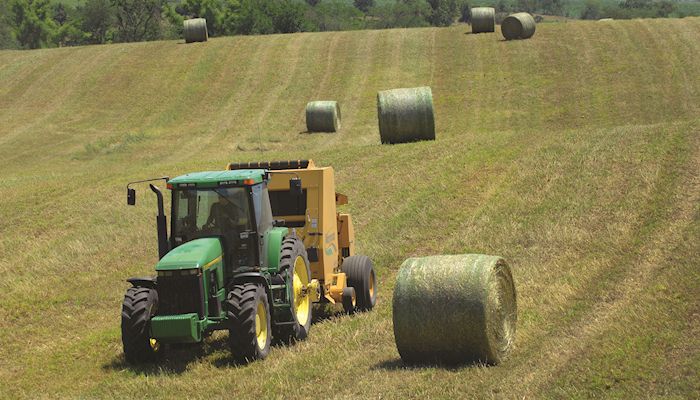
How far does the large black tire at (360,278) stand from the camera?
564 inches

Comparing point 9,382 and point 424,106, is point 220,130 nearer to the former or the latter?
point 424,106

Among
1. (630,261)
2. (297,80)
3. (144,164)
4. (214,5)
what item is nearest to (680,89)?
(297,80)

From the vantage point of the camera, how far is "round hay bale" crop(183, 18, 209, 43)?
54.2 metres

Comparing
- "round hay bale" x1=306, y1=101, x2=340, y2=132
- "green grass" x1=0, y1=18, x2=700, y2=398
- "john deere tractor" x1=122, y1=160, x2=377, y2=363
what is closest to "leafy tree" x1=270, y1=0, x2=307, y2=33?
"green grass" x1=0, y1=18, x2=700, y2=398

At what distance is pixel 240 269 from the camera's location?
1190 centimetres

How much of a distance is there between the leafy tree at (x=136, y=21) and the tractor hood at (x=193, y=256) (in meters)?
83.2

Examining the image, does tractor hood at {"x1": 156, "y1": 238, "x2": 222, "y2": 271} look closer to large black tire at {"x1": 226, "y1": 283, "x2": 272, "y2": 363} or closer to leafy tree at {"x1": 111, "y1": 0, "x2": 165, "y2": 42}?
large black tire at {"x1": 226, "y1": 283, "x2": 272, "y2": 363}

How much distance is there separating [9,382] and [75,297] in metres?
4.73

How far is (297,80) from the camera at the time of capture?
45.9 metres

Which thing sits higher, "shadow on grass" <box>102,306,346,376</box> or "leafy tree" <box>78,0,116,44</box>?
"shadow on grass" <box>102,306,346,376</box>

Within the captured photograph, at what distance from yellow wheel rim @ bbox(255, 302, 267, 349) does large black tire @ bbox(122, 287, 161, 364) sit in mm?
1241

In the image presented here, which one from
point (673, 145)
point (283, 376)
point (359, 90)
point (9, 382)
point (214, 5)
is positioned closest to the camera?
point (283, 376)

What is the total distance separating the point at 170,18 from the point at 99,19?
819 cm

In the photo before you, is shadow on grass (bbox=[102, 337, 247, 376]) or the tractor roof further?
the tractor roof
